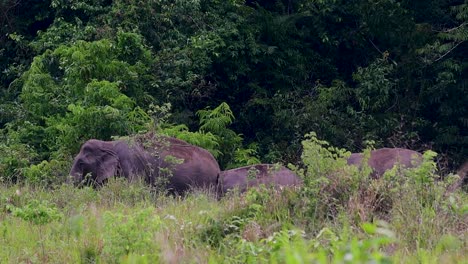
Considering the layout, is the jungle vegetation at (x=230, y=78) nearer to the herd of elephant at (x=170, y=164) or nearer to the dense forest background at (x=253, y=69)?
the dense forest background at (x=253, y=69)

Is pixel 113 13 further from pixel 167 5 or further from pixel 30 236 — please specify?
pixel 30 236

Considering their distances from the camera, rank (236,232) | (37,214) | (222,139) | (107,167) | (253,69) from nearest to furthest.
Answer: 1. (236,232)
2. (37,214)
3. (107,167)
4. (222,139)
5. (253,69)

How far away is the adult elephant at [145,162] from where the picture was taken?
44.3 feet

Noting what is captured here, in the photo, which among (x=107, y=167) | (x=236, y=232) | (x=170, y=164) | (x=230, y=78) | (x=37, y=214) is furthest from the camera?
(x=230, y=78)

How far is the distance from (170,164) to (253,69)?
25.9 ft

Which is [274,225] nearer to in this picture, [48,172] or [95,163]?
[95,163]

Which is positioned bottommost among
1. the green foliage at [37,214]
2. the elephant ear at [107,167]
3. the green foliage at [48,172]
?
the green foliage at [48,172]

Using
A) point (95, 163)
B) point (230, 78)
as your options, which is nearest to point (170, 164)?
point (95, 163)

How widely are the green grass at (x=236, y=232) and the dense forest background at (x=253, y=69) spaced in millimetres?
8295

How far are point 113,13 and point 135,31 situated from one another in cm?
80

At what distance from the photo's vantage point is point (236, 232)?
7.84 metres

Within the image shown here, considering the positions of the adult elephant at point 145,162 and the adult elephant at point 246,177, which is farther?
the adult elephant at point 145,162

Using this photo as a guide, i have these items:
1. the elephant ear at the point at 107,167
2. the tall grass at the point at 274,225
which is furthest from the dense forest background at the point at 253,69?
the tall grass at the point at 274,225

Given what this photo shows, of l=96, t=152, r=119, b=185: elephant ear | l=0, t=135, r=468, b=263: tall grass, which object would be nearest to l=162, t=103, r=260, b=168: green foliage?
l=96, t=152, r=119, b=185: elephant ear
